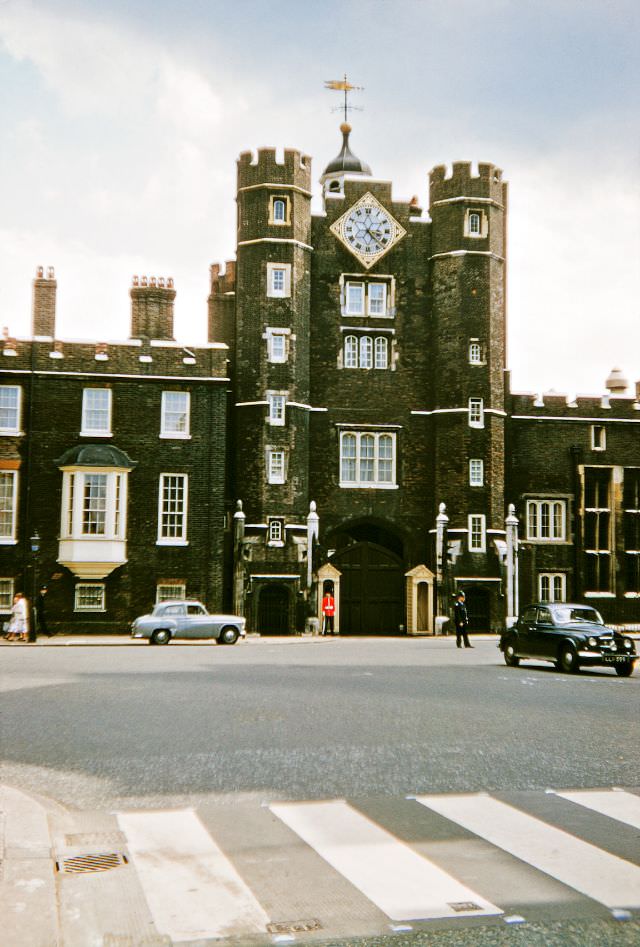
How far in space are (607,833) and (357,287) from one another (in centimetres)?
4214

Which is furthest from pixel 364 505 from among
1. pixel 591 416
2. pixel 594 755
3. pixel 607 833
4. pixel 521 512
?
pixel 607 833

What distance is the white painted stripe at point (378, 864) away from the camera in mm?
6105

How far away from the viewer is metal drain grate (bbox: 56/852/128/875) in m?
6.91

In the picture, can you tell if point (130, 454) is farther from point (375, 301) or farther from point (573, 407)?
point (573, 407)

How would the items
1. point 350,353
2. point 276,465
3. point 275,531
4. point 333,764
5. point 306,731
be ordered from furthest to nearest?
point 350,353 → point 276,465 → point 275,531 → point 306,731 → point 333,764

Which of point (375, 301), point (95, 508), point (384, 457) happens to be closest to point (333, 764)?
point (95, 508)

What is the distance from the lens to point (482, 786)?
9.62m

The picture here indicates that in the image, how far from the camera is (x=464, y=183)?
48.0m

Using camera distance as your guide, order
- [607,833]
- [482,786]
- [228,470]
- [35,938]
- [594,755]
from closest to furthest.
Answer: [35,938] → [607,833] → [482,786] → [594,755] → [228,470]

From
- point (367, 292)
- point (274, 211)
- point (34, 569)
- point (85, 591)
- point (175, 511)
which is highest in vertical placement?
point (274, 211)

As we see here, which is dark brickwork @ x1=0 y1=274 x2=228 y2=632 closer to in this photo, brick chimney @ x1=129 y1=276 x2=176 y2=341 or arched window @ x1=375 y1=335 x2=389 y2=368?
brick chimney @ x1=129 y1=276 x2=176 y2=341

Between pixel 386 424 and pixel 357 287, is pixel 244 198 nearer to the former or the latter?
pixel 357 287

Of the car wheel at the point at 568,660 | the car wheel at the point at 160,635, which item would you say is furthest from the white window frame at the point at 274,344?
the car wheel at the point at 568,660

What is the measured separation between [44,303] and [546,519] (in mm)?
23434
